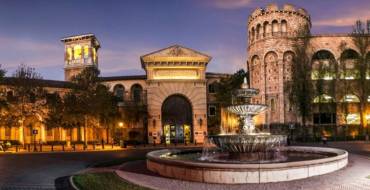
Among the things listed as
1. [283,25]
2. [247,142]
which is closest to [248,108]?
[247,142]

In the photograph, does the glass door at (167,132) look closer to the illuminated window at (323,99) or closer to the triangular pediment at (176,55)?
the triangular pediment at (176,55)

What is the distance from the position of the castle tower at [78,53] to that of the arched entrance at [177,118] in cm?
3144

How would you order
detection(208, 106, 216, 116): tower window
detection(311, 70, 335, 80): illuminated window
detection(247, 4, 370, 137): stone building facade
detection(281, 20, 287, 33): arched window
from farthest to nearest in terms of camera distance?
1. detection(208, 106, 216, 116): tower window
2. detection(281, 20, 287, 33): arched window
3. detection(247, 4, 370, 137): stone building facade
4. detection(311, 70, 335, 80): illuminated window

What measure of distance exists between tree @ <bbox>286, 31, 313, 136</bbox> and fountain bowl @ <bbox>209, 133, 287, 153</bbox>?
3705 cm

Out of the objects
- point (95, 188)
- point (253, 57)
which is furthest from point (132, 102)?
point (95, 188)

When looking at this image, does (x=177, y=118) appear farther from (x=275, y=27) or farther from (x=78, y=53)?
(x=78, y=53)

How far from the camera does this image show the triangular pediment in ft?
177

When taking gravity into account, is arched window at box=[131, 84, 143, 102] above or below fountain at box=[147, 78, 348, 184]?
above

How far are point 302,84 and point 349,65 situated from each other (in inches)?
297

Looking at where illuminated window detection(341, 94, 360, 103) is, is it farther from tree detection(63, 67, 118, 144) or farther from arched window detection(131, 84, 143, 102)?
tree detection(63, 67, 118, 144)

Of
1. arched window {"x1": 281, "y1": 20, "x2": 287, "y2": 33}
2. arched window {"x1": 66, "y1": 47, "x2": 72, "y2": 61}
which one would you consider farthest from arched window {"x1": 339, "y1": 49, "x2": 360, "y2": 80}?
arched window {"x1": 66, "y1": 47, "x2": 72, "y2": 61}

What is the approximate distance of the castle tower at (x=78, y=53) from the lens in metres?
82.2

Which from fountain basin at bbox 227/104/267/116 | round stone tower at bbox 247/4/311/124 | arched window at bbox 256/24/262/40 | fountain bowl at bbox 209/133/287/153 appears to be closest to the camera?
fountain bowl at bbox 209/133/287/153

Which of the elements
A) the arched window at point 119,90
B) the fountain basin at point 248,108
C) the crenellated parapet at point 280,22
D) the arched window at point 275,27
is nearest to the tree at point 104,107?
the arched window at point 119,90
